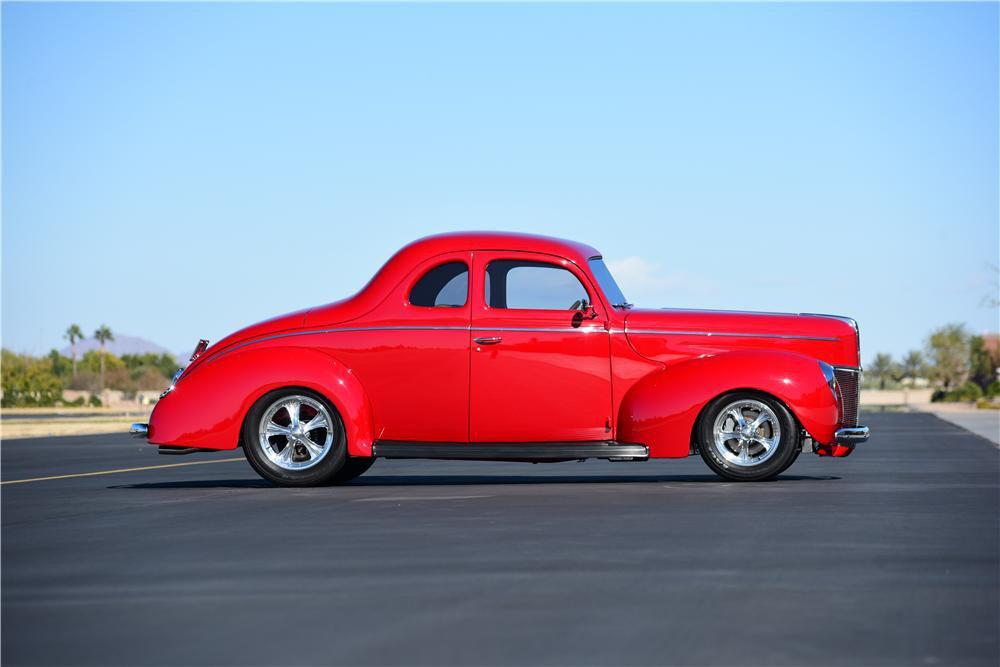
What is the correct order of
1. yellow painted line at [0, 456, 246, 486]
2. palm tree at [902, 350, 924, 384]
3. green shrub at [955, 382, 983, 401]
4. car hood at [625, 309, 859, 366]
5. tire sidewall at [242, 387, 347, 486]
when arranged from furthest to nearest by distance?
palm tree at [902, 350, 924, 384] < green shrub at [955, 382, 983, 401] < yellow painted line at [0, 456, 246, 486] < car hood at [625, 309, 859, 366] < tire sidewall at [242, 387, 347, 486]

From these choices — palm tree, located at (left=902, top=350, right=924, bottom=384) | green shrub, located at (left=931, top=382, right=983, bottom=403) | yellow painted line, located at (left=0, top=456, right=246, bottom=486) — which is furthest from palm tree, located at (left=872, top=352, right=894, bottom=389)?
yellow painted line, located at (left=0, top=456, right=246, bottom=486)

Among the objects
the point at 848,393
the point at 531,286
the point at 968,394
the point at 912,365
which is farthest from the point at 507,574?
the point at 912,365

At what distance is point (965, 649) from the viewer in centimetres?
545

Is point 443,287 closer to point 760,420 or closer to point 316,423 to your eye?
point 316,423

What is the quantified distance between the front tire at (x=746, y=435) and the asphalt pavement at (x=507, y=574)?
1.54ft

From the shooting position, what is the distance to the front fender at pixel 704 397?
41.4ft

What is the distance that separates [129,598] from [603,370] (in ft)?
22.3

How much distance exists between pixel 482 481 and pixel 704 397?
103 inches

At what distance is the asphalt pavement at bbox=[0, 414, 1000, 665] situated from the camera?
551cm

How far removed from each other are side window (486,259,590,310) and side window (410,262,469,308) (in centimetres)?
23

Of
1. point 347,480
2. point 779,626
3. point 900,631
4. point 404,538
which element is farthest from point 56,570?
point 347,480

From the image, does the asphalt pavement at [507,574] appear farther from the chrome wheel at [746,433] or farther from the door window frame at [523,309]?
the door window frame at [523,309]

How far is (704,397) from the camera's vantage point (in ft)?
41.5

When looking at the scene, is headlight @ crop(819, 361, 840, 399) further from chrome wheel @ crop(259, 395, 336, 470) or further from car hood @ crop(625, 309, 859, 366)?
chrome wheel @ crop(259, 395, 336, 470)
